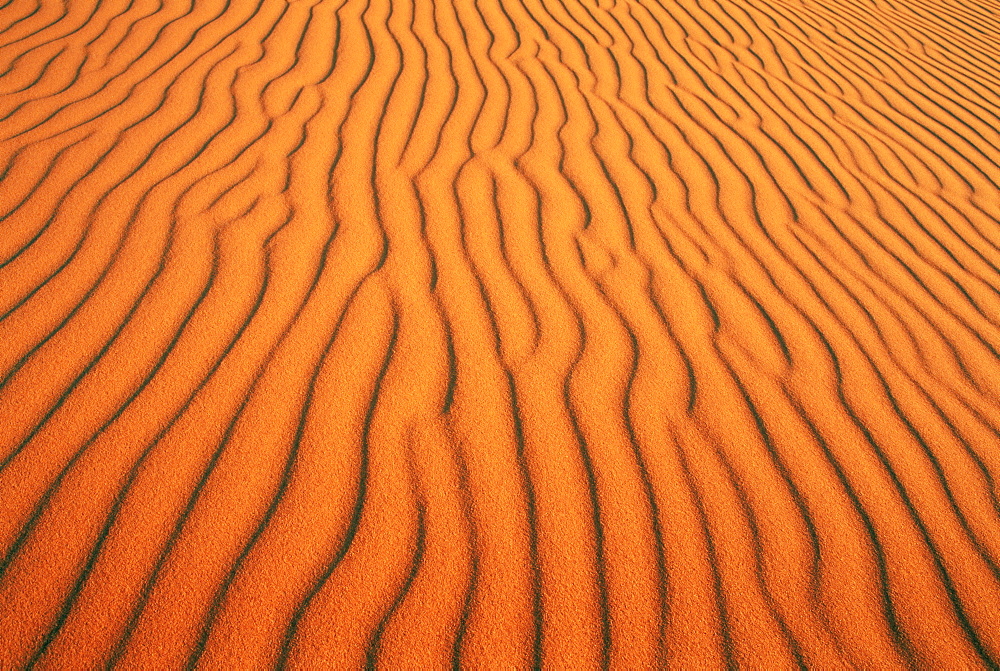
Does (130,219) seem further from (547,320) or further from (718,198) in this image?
(718,198)

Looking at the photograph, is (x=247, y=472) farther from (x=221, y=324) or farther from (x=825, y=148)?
(x=825, y=148)

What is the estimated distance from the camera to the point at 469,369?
1897 mm

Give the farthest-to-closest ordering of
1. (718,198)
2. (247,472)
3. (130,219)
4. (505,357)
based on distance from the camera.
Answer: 1. (718,198)
2. (130,219)
3. (505,357)
4. (247,472)

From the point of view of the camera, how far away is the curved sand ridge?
4.56ft

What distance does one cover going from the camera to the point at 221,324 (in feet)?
6.39

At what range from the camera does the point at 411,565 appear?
1.44 m

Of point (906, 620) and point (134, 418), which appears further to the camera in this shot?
point (134, 418)

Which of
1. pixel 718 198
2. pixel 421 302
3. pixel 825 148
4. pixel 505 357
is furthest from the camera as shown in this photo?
pixel 825 148

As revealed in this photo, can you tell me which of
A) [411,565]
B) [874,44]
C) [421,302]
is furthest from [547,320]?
[874,44]

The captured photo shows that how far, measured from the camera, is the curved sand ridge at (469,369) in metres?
1.39

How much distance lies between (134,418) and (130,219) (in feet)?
3.08

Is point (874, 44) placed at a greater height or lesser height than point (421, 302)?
greater

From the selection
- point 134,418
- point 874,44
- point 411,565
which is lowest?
point 134,418

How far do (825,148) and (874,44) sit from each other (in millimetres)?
2200
